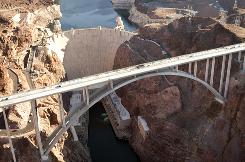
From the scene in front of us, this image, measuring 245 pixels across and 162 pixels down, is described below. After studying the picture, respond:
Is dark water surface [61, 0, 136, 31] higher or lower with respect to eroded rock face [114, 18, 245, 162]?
higher

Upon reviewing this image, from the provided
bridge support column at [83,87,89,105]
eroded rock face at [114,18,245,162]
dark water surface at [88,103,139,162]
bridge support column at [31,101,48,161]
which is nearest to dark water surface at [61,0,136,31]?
eroded rock face at [114,18,245,162]

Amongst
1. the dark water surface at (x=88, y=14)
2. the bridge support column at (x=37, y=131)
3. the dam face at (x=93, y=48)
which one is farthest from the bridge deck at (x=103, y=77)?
the dark water surface at (x=88, y=14)

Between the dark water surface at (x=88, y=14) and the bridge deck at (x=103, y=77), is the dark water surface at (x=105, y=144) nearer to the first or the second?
the bridge deck at (x=103, y=77)

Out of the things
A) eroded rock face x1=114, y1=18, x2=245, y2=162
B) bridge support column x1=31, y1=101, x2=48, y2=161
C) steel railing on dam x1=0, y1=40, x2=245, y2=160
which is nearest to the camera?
bridge support column x1=31, y1=101, x2=48, y2=161

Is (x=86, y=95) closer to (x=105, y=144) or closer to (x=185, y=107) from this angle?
(x=185, y=107)

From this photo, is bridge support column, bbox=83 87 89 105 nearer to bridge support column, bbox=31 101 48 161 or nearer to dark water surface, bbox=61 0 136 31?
bridge support column, bbox=31 101 48 161

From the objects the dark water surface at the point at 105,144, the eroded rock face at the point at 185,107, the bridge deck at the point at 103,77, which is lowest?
the dark water surface at the point at 105,144
